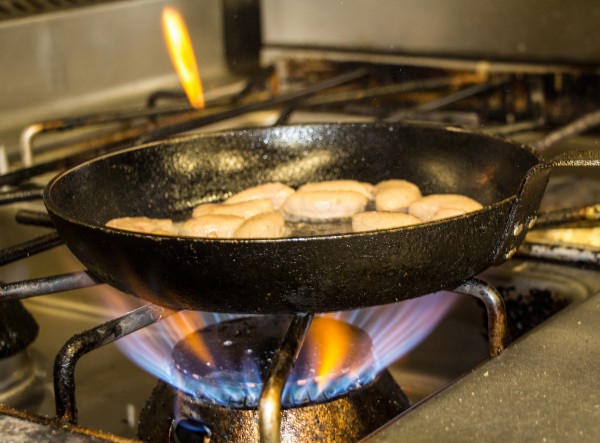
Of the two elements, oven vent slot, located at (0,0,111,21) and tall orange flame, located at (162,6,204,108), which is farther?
oven vent slot, located at (0,0,111,21)

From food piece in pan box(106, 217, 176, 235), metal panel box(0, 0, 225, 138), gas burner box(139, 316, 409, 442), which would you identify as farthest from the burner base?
metal panel box(0, 0, 225, 138)

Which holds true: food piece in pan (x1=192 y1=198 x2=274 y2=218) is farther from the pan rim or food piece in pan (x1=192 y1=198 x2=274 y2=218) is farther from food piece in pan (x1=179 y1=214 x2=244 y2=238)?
the pan rim

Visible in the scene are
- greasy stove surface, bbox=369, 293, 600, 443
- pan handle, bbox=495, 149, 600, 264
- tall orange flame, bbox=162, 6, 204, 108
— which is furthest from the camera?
tall orange flame, bbox=162, 6, 204, 108

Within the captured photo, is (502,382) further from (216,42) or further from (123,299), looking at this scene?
(216,42)

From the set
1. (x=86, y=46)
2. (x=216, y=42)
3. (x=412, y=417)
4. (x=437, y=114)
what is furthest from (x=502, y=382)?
(x=216, y=42)

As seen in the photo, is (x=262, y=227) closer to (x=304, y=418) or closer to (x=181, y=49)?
(x=304, y=418)

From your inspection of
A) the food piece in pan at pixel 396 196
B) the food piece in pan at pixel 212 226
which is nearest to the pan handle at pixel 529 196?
the food piece in pan at pixel 396 196

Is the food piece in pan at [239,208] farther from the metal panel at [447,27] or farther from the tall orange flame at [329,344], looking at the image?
the metal panel at [447,27]

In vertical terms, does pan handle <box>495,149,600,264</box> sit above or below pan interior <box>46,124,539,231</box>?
above
